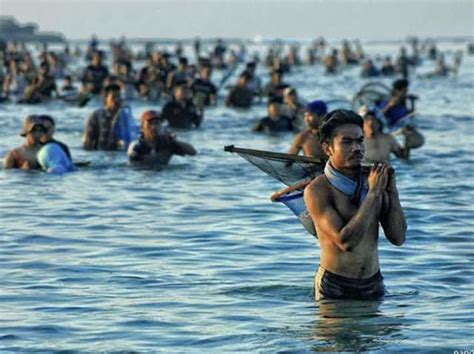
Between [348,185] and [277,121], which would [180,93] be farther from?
[348,185]

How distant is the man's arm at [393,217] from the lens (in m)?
9.12

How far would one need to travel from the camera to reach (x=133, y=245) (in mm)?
13836

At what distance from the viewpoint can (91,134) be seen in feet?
74.5

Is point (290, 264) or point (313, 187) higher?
point (313, 187)

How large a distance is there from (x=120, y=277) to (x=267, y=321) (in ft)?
7.24

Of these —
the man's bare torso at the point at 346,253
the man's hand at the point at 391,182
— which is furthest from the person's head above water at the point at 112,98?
the man's hand at the point at 391,182

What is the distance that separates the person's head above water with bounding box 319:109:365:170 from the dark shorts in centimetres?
91

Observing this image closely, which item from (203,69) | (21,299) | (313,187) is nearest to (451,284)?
(313,187)

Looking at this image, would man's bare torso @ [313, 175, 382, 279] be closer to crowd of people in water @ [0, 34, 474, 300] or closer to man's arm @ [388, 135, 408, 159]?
crowd of people in water @ [0, 34, 474, 300]

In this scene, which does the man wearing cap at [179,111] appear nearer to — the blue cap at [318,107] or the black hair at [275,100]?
the black hair at [275,100]

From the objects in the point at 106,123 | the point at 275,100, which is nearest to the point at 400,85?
the point at 275,100

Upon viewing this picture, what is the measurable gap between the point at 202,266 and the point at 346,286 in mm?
3153

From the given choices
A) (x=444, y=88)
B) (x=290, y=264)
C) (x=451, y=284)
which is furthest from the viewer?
(x=444, y=88)

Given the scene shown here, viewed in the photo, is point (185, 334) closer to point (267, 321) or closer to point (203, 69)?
point (267, 321)
